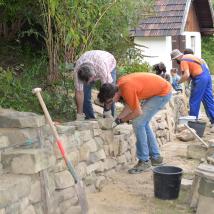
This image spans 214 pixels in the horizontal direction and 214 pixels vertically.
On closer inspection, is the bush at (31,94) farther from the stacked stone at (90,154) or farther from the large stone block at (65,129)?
the large stone block at (65,129)

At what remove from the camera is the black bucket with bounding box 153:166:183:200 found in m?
5.07

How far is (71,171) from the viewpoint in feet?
15.0

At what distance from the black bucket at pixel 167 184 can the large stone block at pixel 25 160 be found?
56.3 inches

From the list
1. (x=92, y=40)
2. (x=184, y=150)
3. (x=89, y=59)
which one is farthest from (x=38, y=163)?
(x=184, y=150)

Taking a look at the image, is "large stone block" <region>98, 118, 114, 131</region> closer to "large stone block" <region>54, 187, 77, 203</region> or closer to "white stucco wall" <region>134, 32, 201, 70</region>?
"large stone block" <region>54, 187, 77, 203</region>

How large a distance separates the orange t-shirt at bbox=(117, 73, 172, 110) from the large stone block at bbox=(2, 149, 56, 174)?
1.60 metres

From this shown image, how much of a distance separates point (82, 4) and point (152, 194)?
9.39 ft

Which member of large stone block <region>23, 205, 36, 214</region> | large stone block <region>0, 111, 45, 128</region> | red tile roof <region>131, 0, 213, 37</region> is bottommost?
large stone block <region>23, 205, 36, 214</region>

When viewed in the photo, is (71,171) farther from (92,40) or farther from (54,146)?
(92,40)

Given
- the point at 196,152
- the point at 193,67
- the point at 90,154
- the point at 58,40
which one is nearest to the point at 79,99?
the point at 90,154

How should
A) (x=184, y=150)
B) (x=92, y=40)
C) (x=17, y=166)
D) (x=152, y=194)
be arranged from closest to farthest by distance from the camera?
(x=17, y=166), (x=152, y=194), (x=92, y=40), (x=184, y=150)

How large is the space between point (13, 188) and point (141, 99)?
256 cm

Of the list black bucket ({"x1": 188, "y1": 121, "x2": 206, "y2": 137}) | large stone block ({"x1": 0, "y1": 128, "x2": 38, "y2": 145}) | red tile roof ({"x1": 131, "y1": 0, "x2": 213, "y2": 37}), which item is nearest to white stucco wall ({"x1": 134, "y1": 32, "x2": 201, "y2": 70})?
red tile roof ({"x1": 131, "y1": 0, "x2": 213, "y2": 37})

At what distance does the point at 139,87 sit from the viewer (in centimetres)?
569
